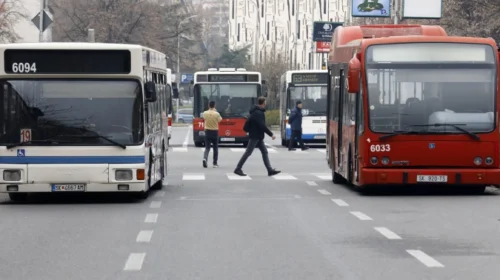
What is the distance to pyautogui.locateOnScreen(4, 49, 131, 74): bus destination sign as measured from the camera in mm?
19078

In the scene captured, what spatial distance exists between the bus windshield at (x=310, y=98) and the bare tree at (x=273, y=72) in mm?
44904

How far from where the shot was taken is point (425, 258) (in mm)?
12273

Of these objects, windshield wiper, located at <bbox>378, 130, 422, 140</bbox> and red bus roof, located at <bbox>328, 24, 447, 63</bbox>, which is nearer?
windshield wiper, located at <bbox>378, 130, 422, 140</bbox>

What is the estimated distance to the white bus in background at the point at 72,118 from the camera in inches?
748

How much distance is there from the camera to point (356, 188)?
22750mm

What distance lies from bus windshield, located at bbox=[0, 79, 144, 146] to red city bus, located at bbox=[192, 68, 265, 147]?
27.7 metres

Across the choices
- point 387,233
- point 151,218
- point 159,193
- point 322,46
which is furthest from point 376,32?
point 322,46

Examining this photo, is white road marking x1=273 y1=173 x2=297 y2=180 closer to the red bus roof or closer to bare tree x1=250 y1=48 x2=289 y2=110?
the red bus roof

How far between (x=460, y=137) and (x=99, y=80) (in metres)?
5.91

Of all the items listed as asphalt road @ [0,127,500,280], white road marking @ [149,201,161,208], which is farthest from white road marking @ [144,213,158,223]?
white road marking @ [149,201,161,208]

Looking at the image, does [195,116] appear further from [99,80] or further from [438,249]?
[438,249]

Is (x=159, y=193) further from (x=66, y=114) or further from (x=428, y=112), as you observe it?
(x=428, y=112)

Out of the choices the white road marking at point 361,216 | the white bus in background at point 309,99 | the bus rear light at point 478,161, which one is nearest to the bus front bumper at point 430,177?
the bus rear light at point 478,161

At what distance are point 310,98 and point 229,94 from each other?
3025mm
